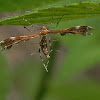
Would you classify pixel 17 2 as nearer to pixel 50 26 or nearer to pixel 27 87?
pixel 50 26

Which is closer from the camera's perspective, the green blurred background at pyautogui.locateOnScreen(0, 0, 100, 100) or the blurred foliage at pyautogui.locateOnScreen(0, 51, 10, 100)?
the blurred foliage at pyautogui.locateOnScreen(0, 51, 10, 100)

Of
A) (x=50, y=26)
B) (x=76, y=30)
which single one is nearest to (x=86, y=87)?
(x=50, y=26)

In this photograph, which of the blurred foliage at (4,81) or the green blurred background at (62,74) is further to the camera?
the green blurred background at (62,74)

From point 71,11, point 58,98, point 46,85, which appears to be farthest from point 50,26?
point 71,11

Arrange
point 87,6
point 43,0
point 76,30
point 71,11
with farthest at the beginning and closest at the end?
point 76,30
point 43,0
point 71,11
point 87,6

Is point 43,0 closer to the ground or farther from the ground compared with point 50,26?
farther from the ground

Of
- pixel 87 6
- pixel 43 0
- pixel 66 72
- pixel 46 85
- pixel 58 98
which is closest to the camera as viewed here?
pixel 87 6

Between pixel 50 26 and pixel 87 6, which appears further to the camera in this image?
pixel 50 26

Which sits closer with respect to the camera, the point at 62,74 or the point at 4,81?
the point at 4,81

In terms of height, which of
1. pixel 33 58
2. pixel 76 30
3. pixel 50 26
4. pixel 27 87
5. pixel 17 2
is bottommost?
pixel 27 87

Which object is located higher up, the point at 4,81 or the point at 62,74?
the point at 4,81
